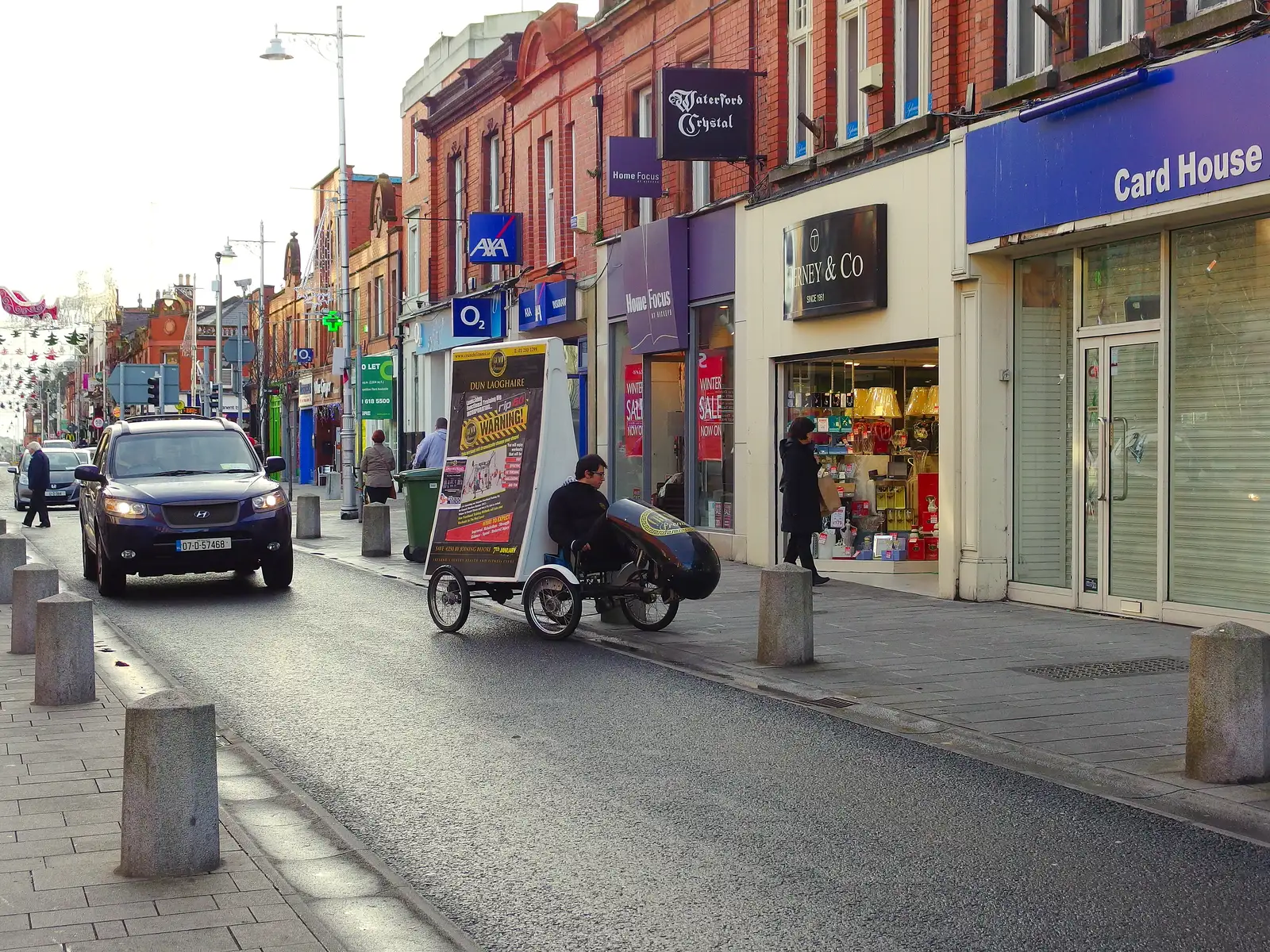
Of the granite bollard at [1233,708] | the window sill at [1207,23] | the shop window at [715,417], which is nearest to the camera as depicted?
the granite bollard at [1233,708]

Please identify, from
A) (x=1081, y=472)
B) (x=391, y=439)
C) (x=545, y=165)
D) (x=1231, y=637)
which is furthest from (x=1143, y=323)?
(x=391, y=439)

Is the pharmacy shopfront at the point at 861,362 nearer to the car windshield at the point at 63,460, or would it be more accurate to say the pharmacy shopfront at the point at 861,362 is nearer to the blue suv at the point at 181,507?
the blue suv at the point at 181,507

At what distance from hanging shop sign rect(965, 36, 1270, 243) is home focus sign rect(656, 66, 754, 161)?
486cm

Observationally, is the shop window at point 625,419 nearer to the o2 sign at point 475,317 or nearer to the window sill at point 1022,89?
the o2 sign at point 475,317

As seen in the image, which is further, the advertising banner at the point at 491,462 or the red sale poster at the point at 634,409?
the red sale poster at the point at 634,409

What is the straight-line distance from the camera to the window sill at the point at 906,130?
609 inches

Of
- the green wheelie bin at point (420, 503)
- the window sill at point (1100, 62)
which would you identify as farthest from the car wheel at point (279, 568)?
the window sill at point (1100, 62)

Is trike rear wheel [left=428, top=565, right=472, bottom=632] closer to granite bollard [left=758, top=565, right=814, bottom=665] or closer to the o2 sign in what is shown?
granite bollard [left=758, top=565, right=814, bottom=665]

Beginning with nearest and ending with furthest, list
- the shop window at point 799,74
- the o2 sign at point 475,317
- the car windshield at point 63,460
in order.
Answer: the shop window at point 799,74 → the o2 sign at point 475,317 → the car windshield at point 63,460

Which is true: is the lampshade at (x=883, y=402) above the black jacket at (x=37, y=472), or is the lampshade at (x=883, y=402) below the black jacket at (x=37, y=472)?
above

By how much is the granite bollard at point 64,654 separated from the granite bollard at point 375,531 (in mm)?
12162

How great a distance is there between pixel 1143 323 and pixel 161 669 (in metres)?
8.42

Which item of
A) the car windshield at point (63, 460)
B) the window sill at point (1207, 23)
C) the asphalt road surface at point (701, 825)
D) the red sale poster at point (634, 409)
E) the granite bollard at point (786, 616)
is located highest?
the window sill at point (1207, 23)

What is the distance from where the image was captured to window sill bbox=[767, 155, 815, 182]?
17984 mm
